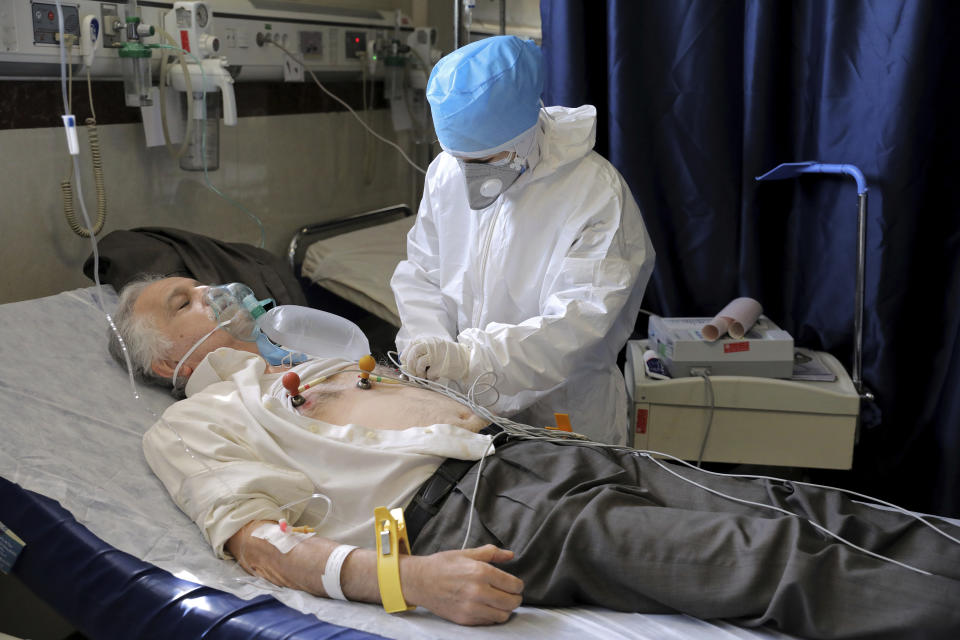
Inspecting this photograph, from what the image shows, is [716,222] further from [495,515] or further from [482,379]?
[495,515]

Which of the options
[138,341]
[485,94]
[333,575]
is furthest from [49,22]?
[333,575]

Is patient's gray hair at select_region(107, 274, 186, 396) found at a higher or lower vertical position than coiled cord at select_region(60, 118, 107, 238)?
lower

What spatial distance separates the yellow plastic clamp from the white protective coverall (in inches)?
18.2

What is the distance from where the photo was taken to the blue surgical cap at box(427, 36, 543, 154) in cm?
178

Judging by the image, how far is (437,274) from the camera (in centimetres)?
219

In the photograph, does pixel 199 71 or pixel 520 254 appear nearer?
pixel 520 254

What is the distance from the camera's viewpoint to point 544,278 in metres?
1.98

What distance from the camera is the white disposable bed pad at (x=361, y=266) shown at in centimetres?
263

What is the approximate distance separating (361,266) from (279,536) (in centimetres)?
144

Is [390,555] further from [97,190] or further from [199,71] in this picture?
[199,71]

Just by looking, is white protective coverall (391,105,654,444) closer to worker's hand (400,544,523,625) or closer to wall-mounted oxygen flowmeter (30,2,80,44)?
worker's hand (400,544,523,625)

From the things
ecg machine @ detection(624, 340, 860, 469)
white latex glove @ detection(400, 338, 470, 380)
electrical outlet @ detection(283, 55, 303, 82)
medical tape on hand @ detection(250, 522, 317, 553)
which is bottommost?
ecg machine @ detection(624, 340, 860, 469)

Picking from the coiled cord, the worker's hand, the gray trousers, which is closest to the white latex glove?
the gray trousers

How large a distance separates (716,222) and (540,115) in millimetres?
804
